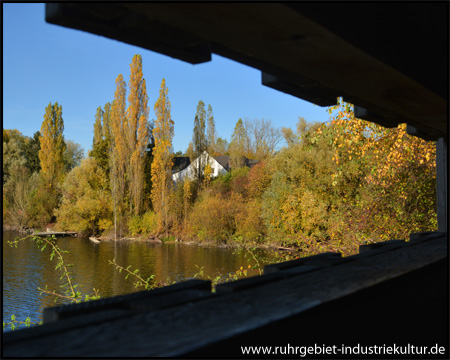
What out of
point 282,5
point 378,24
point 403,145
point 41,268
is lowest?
point 41,268

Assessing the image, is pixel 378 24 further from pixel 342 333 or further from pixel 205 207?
pixel 205 207

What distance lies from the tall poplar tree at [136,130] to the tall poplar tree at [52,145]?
9086 mm

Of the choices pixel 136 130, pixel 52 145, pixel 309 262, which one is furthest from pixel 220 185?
pixel 309 262

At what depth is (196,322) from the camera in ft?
2.75

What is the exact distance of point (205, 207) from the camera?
26766 millimetres

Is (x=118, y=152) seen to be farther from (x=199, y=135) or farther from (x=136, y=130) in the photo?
(x=199, y=135)

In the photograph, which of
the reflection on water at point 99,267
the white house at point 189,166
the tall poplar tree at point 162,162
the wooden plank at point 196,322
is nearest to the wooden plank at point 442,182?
the wooden plank at point 196,322

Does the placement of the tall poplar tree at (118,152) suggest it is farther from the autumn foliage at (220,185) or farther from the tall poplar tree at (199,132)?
the tall poplar tree at (199,132)

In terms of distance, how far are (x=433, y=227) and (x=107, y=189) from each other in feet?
92.5

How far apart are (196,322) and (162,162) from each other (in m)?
28.5

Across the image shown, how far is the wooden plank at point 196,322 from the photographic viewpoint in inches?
27.9

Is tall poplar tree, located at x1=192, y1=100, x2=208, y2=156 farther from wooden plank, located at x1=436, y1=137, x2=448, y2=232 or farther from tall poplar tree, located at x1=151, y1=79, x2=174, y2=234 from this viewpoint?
wooden plank, located at x1=436, y1=137, x2=448, y2=232

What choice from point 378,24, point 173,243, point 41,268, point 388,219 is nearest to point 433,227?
point 388,219

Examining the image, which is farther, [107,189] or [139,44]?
[107,189]
